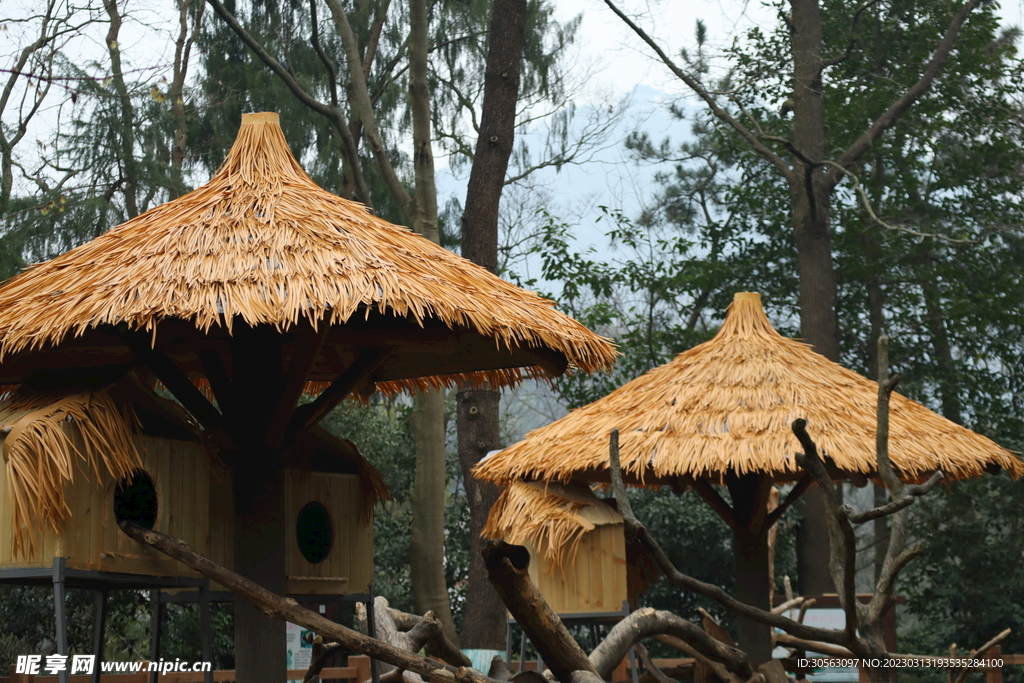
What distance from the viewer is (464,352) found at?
5992 mm

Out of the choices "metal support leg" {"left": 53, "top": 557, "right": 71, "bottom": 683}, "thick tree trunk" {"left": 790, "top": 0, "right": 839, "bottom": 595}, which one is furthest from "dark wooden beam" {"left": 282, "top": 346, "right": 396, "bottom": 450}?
"thick tree trunk" {"left": 790, "top": 0, "right": 839, "bottom": 595}

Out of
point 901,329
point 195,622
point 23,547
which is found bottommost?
point 195,622

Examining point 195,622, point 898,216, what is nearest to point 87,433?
point 195,622

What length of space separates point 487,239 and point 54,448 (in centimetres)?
684

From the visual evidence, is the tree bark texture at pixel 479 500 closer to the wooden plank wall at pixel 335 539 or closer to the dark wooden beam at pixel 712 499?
the dark wooden beam at pixel 712 499

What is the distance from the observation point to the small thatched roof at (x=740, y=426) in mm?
7500

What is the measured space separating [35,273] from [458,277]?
197cm

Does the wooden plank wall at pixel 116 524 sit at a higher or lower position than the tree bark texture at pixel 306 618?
higher

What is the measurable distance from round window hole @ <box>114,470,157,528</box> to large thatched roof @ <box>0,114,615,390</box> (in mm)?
623

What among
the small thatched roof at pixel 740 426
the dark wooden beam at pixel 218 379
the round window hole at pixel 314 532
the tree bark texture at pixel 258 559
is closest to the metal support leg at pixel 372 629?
the round window hole at pixel 314 532

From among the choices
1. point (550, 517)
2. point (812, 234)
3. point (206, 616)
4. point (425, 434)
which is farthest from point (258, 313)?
point (812, 234)

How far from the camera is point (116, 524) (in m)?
4.67

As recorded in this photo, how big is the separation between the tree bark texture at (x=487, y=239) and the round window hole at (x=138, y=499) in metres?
5.55

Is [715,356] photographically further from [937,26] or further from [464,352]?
[937,26]
